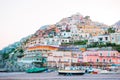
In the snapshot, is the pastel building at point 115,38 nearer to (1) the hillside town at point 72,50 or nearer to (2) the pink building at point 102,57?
(1) the hillside town at point 72,50

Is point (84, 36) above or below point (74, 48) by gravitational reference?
above

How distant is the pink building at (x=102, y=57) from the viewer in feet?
95.4

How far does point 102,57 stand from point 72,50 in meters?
3.14

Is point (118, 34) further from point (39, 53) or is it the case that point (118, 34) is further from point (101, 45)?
point (39, 53)

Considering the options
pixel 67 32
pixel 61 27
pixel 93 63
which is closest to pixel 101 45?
pixel 93 63

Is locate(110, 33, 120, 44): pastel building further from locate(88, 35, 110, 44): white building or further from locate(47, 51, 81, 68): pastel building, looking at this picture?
locate(47, 51, 81, 68): pastel building

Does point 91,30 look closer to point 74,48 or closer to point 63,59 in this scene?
point 74,48

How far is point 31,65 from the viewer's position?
1255 inches

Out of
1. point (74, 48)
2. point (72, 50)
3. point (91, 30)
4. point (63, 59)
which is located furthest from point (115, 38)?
point (91, 30)

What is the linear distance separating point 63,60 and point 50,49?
9.72 ft

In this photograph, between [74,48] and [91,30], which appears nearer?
[74,48]

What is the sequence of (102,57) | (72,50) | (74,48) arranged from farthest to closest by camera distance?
(74,48) → (72,50) → (102,57)

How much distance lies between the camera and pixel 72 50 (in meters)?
31.7

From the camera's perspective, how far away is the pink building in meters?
29.1
